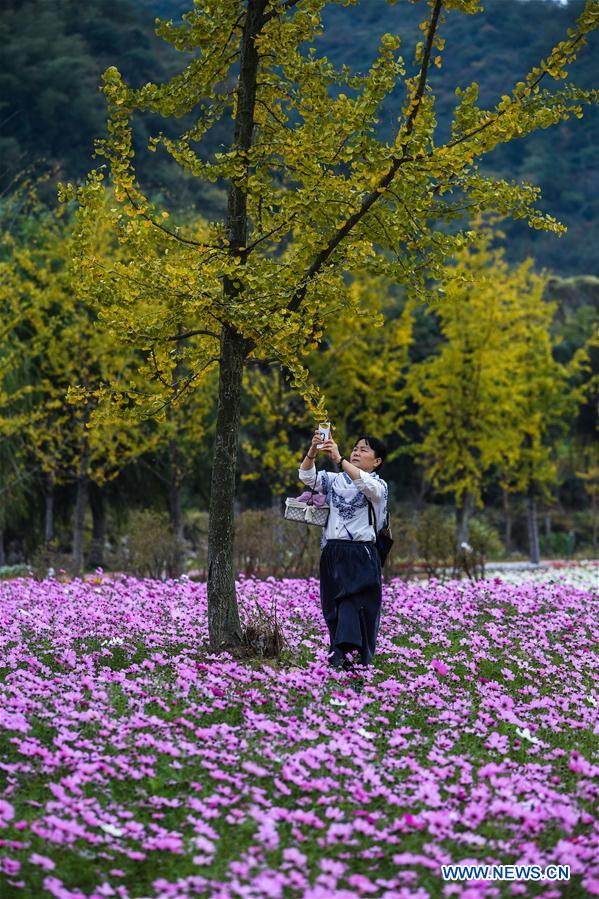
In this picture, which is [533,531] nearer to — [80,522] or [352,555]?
[80,522]

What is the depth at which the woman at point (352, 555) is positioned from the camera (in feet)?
23.8

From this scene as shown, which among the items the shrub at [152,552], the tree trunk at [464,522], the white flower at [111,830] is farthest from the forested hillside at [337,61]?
the tree trunk at [464,522]

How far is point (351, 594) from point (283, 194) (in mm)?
3417

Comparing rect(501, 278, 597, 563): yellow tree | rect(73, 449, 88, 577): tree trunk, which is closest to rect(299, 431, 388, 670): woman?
rect(73, 449, 88, 577): tree trunk

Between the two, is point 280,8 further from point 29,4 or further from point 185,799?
point 29,4

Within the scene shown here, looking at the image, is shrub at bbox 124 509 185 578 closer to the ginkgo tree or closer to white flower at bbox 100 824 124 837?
the ginkgo tree

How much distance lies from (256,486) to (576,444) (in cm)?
1571

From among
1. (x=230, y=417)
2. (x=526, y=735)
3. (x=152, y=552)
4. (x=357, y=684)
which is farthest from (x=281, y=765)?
(x=152, y=552)

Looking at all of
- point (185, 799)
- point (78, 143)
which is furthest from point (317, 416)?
point (78, 143)

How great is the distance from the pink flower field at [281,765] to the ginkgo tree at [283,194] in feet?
4.23

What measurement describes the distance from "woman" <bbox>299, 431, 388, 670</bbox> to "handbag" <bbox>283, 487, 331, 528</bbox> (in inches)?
2.5

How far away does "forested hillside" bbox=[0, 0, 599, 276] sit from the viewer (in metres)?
43.7

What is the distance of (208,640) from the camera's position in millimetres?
7930

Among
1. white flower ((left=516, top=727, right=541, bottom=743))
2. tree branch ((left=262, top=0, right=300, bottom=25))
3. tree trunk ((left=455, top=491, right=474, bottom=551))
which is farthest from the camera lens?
tree trunk ((left=455, top=491, right=474, bottom=551))
